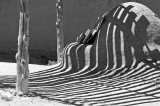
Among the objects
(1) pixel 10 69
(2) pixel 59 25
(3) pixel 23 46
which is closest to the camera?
(3) pixel 23 46

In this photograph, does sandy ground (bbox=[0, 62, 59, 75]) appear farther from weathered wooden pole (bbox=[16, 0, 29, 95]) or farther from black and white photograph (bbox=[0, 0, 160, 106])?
weathered wooden pole (bbox=[16, 0, 29, 95])

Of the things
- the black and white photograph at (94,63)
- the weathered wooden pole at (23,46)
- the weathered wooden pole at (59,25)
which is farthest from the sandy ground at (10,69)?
the weathered wooden pole at (23,46)

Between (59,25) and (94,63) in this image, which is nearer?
(94,63)

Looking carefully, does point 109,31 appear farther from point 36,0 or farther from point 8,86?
point 36,0

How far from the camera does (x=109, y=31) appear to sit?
1014 cm

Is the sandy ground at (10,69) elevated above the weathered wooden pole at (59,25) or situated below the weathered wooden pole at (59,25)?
below

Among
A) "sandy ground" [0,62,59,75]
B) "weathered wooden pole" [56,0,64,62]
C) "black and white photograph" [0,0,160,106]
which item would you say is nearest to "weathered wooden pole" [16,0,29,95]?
"black and white photograph" [0,0,160,106]

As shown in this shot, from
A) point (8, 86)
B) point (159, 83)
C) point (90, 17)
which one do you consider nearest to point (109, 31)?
point (159, 83)

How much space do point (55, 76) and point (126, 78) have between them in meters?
1.79

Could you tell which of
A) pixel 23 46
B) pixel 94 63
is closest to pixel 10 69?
pixel 94 63

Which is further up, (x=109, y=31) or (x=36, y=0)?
(x=36, y=0)

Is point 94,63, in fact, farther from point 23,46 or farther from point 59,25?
point 23,46

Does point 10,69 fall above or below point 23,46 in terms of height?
below

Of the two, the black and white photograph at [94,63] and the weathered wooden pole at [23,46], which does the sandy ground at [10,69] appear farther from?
the weathered wooden pole at [23,46]
